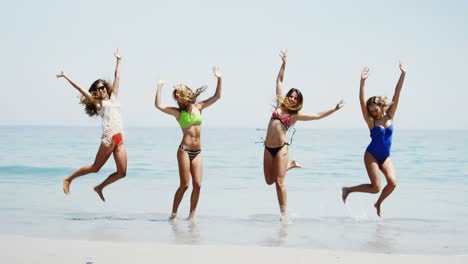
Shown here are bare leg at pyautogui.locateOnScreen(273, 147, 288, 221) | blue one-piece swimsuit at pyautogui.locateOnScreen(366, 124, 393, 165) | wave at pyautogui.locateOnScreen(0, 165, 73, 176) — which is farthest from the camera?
wave at pyautogui.locateOnScreen(0, 165, 73, 176)

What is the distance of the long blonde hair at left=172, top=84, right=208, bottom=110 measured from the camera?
9.20 m

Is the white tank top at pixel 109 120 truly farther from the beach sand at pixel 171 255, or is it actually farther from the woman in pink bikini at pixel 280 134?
the beach sand at pixel 171 255

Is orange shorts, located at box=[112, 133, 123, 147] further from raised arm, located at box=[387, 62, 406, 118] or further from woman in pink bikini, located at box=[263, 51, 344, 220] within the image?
raised arm, located at box=[387, 62, 406, 118]

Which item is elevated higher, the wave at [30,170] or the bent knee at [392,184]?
the bent knee at [392,184]

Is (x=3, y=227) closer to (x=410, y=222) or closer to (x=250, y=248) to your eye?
(x=250, y=248)

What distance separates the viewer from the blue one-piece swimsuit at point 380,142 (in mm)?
9555

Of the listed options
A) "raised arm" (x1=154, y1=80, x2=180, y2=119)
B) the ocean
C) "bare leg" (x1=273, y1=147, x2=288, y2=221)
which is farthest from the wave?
"bare leg" (x1=273, y1=147, x2=288, y2=221)

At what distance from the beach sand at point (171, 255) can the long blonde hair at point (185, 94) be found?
274 centimetres

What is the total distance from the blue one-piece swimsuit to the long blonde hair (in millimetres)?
2678

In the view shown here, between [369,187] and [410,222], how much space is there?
95 cm

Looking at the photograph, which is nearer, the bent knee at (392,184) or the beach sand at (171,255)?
the beach sand at (171,255)

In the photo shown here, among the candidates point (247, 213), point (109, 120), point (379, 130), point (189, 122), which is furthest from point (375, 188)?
point (109, 120)

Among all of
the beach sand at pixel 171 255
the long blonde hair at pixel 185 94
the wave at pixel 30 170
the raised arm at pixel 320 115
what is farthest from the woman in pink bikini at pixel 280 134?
the wave at pixel 30 170

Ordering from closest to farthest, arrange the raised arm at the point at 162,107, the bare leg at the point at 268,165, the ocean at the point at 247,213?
the ocean at the point at 247,213
the raised arm at the point at 162,107
the bare leg at the point at 268,165
